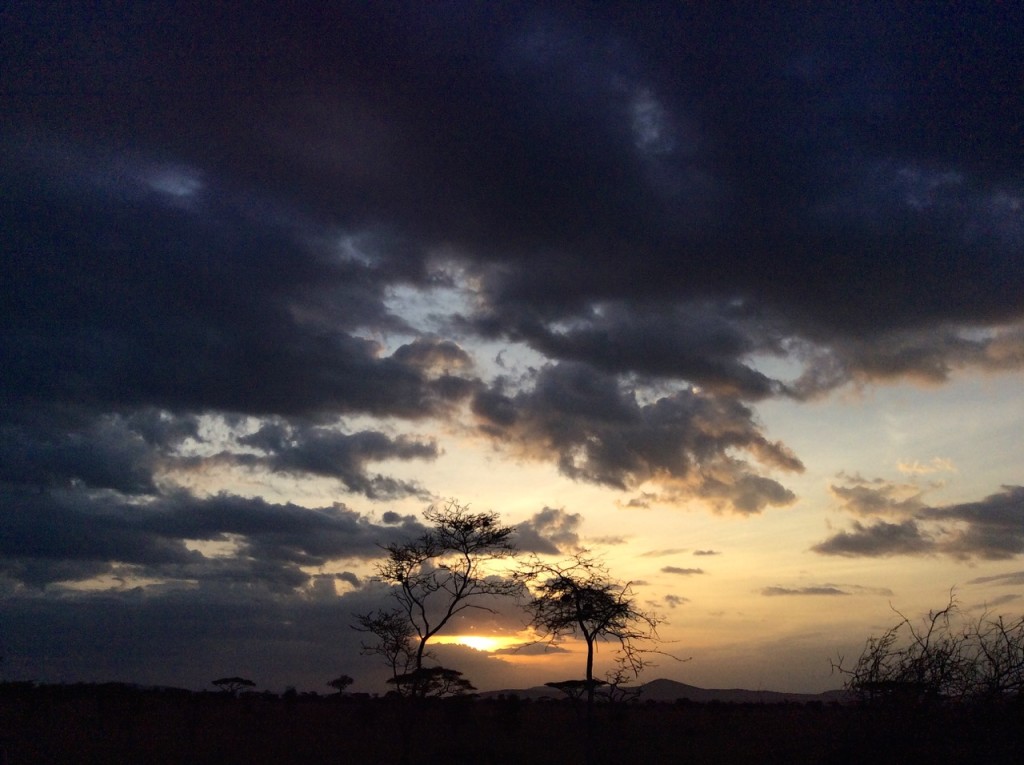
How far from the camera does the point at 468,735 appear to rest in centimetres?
5375

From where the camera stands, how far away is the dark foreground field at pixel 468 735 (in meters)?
11.8

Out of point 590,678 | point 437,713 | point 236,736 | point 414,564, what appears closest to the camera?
point 590,678

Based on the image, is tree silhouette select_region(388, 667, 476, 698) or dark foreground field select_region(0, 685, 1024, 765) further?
tree silhouette select_region(388, 667, 476, 698)

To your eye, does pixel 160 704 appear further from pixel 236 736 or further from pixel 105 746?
pixel 105 746

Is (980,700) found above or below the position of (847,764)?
above

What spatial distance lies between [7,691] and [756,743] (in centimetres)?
7658

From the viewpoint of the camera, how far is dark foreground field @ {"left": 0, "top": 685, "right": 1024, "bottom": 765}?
11.8 m

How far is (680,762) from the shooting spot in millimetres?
40156

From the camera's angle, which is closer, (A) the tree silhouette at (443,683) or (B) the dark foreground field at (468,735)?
(B) the dark foreground field at (468,735)

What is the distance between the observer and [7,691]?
272ft

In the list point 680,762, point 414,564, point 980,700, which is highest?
point 414,564

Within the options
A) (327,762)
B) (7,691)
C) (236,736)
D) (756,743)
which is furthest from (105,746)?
(7,691)

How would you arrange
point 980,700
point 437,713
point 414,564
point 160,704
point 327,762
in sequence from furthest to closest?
point 160,704
point 437,713
point 327,762
point 414,564
point 980,700

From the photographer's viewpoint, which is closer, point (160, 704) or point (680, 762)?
point (680, 762)
